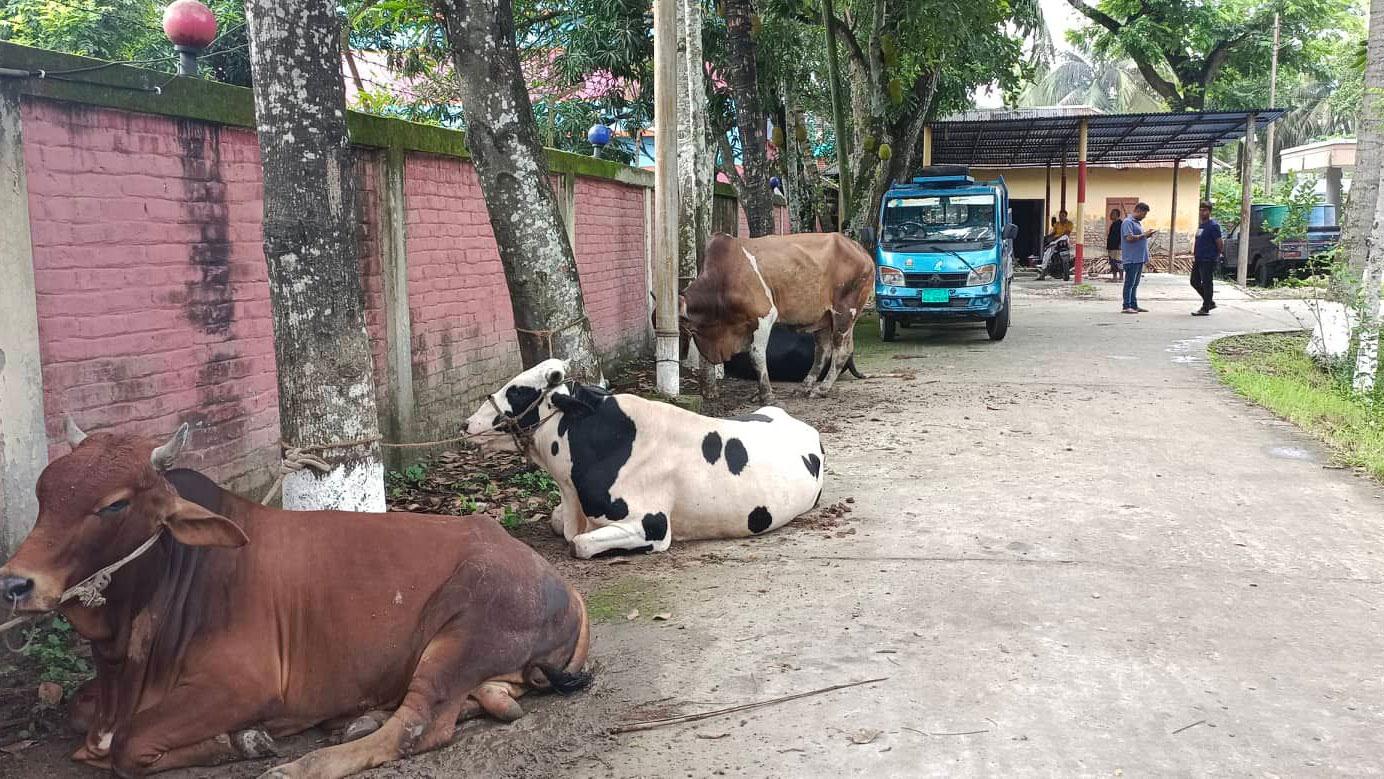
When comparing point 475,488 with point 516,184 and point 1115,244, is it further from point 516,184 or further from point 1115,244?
point 1115,244

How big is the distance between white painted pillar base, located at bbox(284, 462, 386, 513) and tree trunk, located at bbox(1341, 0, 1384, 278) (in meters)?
10.8

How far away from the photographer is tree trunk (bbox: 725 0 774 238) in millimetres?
12555

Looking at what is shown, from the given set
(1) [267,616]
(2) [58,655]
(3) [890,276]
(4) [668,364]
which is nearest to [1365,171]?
(3) [890,276]

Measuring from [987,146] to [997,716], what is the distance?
80.6 ft

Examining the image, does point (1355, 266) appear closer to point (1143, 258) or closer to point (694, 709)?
point (1143, 258)

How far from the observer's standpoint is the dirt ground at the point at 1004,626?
11.5 ft

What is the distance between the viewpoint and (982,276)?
14117 mm

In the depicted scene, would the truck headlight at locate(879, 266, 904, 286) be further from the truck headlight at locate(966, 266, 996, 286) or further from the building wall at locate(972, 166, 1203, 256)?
the building wall at locate(972, 166, 1203, 256)

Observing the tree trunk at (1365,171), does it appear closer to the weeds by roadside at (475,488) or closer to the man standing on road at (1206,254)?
the man standing on road at (1206,254)

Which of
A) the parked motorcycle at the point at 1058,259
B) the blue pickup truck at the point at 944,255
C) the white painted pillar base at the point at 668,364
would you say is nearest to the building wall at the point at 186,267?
the white painted pillar base at the point at 668,364

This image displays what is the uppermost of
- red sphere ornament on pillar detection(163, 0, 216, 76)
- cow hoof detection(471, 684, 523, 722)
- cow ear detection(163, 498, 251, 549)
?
red sphere ornament on pillar detection(163, 0, 216, 76)

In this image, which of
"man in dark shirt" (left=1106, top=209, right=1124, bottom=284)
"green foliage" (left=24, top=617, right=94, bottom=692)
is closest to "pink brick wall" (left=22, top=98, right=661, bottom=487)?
"green foliage" (left=24, top=617, right=94, bottom=692)

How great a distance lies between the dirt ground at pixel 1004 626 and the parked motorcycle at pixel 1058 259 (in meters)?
19.8

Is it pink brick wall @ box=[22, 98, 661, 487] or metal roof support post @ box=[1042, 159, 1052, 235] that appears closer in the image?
pink brick wall @ box=[22, 98, 661, 487]
